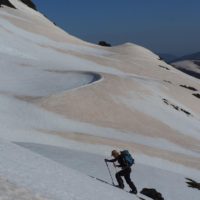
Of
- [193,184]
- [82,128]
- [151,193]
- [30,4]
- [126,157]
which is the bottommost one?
[151,193]

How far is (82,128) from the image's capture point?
48688mm

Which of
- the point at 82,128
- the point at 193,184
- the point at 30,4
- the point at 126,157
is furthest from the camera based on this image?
the point at 30,4

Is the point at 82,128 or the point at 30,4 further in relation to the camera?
the point at 30,4

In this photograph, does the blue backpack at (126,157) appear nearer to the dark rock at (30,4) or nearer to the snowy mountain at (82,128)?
the snowy mountain at (82,128)

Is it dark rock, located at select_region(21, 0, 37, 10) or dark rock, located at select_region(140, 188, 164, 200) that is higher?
dark rock, located at select_region(21, 0, 37, 10)

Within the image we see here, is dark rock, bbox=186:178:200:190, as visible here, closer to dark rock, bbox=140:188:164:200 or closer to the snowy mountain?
the snowy mountain

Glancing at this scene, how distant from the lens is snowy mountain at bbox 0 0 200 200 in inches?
771

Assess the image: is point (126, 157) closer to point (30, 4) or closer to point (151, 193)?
point (151, 193)

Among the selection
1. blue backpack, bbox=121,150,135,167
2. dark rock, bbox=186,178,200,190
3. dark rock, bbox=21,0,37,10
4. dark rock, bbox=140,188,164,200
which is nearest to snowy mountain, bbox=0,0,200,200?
dark rock, bbox=186,178,200,190

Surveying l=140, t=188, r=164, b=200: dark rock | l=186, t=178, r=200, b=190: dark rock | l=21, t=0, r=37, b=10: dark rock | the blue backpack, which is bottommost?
l=140, t=188, r=164, b=200: dark rock

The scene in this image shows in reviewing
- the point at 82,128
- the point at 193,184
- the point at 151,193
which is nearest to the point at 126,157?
the point at 151,193

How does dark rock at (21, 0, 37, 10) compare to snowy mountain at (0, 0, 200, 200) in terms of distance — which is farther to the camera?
dark rock at (21, 0, 37, 10)

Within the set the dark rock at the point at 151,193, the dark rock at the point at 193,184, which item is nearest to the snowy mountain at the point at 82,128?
the dark rock at the point at 193,184

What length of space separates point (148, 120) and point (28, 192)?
43819 millimetres
